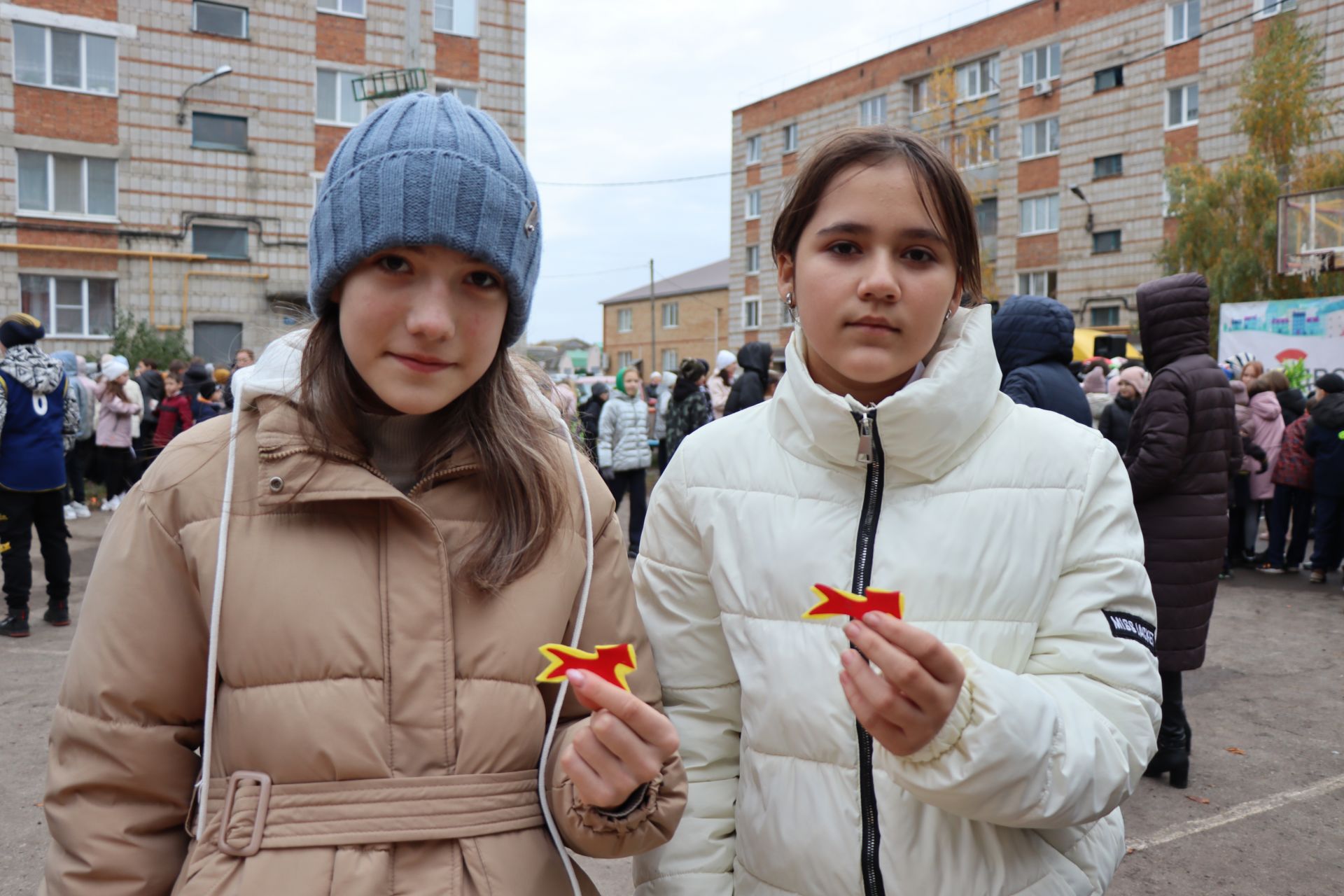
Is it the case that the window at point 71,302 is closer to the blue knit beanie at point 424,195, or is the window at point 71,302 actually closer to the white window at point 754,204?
the white window at point 754,204

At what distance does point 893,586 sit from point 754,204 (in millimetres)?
36987

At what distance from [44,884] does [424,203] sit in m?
1.11

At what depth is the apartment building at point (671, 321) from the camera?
161 feet

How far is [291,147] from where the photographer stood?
23406mm

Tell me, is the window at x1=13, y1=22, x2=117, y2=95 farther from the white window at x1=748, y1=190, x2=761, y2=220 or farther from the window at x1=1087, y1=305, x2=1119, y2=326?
the window at x1=1087, y1=305, x2=1119, y2=326

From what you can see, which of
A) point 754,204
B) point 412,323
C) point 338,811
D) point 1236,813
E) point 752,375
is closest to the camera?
point 338,811

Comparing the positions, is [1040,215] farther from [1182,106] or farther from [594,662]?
[594,662]

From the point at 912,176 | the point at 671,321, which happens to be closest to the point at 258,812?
the point at 912,176

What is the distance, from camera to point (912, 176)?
163 centimetres

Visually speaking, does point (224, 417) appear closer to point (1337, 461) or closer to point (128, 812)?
point (128, 812)

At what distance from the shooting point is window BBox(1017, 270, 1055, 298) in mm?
28562

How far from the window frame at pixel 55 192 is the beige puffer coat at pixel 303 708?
24.5m

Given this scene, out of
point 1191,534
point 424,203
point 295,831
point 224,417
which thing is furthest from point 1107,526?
point 1191,534

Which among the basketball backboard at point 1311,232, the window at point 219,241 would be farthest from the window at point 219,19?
the basketball backboard at point 1311,232
